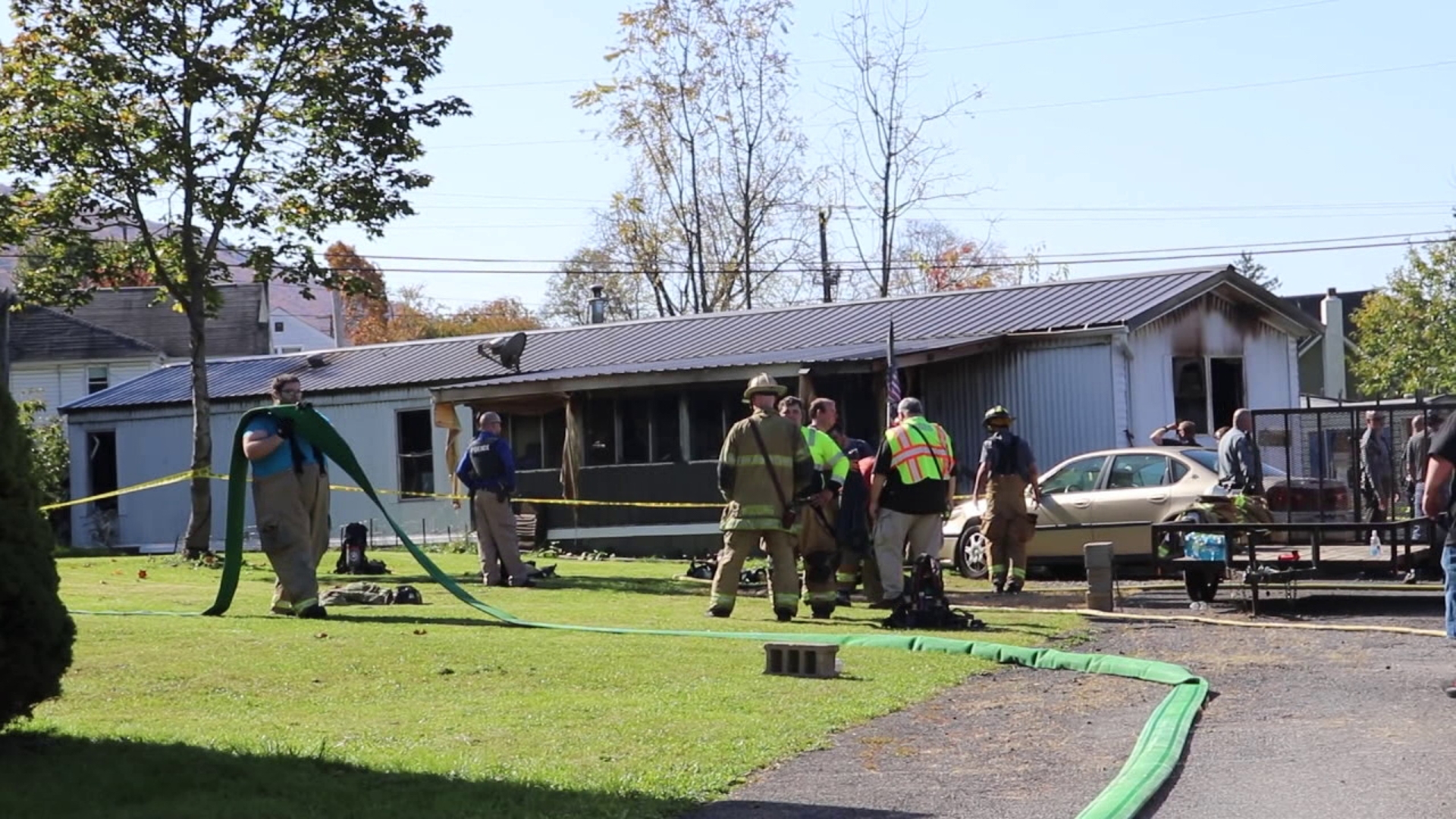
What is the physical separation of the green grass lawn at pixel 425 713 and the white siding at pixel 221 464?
17.4 meters

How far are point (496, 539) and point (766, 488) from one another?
5985mm

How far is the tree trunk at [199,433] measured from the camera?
84.0 feet

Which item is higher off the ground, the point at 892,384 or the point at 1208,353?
the point at 1208,353

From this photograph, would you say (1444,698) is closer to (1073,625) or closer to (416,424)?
(1073,625)

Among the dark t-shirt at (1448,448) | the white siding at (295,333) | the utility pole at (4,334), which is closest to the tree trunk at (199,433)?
the utility pole at (4,334)

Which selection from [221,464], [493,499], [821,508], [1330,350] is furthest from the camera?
[1330,350]

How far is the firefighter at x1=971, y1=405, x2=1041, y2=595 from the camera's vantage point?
19.3m

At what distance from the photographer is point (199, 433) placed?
26266mm

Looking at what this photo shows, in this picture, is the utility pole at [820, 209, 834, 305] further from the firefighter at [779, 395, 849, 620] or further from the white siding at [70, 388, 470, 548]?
the firefighter at [779, 395, 849, 620]

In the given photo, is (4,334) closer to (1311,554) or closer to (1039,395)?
(1311,554)

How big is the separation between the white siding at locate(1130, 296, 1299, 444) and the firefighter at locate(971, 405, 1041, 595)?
8.60 metres

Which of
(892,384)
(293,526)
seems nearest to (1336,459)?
(892,384)

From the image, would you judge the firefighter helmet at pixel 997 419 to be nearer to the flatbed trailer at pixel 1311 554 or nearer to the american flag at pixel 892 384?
the flatbed trailer at pixel 1311 554

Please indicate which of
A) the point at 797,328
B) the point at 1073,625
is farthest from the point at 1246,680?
the point at 797,328
